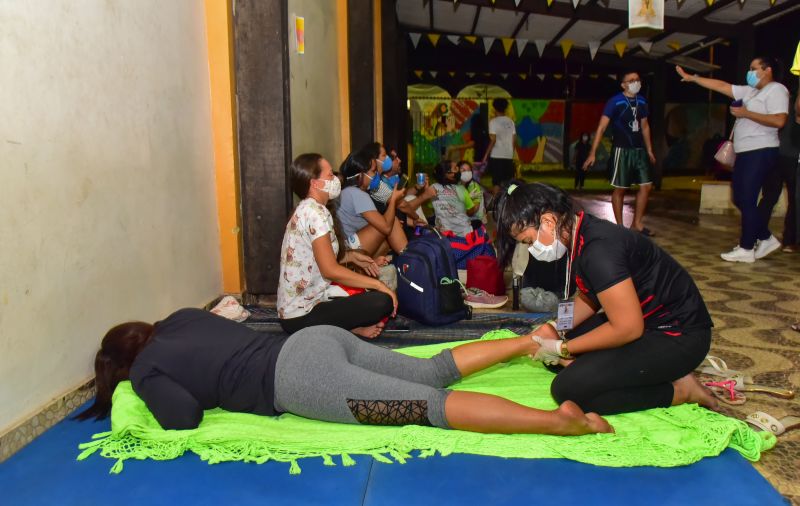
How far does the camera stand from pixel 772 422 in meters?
2.29

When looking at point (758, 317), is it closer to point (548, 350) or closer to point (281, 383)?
point (548, 350)

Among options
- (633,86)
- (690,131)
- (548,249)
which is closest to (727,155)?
(633,86)

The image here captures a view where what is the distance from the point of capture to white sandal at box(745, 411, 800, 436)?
228 centimetres

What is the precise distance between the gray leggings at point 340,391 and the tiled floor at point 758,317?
1162 mm

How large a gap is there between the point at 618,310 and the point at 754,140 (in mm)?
4279

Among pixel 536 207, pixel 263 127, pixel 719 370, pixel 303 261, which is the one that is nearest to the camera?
pixel 536 207

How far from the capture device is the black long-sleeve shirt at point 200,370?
2.18m

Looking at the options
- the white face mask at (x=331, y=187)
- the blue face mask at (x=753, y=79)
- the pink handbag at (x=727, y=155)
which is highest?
the blue face mask at (x=753, y=79)

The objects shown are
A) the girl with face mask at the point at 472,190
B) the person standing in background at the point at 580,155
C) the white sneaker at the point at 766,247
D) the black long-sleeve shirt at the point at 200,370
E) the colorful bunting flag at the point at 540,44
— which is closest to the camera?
the black long-sleeve shirt at the point at 200,370

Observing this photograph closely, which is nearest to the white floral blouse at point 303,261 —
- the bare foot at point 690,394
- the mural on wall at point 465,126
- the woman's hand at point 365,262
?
the woman's hand at point 365,262

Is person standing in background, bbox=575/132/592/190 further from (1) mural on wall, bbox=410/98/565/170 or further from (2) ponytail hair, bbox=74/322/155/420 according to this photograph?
(2) ponytail hair, bbox=74/322/155/420

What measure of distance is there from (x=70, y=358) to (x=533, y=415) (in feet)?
6.25

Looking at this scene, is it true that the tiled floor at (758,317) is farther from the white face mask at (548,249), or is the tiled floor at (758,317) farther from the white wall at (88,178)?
the white wall at (88,178)

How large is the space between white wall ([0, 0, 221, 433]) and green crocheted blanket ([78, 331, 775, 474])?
1.53 feet
